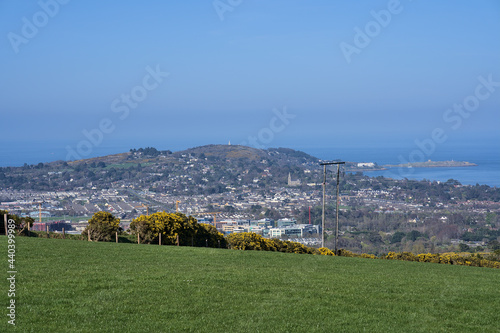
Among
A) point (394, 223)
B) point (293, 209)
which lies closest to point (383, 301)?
point (394, 223)

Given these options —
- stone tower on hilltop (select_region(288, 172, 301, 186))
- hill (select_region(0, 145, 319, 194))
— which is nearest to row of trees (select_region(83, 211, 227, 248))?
hill (select_region(0, 145, 319, 194))

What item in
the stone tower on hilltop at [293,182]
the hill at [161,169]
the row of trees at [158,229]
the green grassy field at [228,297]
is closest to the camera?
the green grassy field at [228,297]

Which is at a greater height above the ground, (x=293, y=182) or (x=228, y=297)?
(x=293, y=182)

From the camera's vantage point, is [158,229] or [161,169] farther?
[161,169]

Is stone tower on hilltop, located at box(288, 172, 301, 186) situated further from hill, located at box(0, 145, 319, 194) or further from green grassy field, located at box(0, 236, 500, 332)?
green grassy field, located at box(0, 236, 500, 332)

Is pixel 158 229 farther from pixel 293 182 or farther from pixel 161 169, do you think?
pixel 161 169

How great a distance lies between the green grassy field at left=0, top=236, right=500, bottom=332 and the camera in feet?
31.0

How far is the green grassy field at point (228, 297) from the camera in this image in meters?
9.46

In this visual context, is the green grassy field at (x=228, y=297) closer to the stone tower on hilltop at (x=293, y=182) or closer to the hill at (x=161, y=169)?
the hill at (x=161, y=169)

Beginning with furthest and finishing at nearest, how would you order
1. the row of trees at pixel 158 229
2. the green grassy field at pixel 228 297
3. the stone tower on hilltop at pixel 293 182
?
the stone tower on hilltop at pixel 293 182 → the row of trees at pixel 158 229 → the green grassy field at pixel 228 297

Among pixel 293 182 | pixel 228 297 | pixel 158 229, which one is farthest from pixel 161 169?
pixel 228 297

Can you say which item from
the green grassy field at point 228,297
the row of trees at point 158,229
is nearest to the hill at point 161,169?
the row of trees at point 158,229

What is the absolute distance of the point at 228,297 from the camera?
37.0 feet

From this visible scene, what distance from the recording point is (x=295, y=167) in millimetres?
→ 96250
